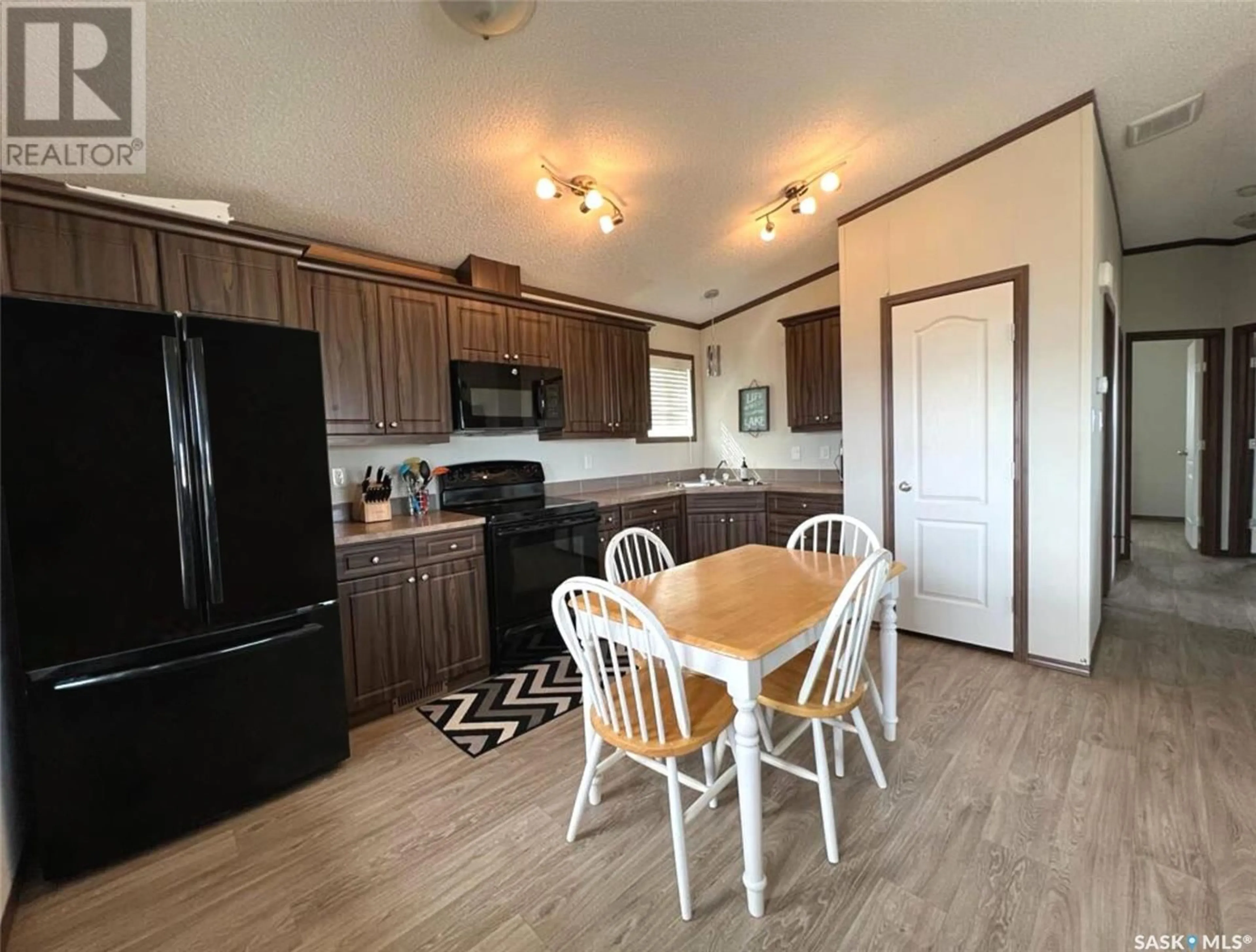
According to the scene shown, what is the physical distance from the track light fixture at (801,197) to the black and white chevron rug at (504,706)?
3048 mm

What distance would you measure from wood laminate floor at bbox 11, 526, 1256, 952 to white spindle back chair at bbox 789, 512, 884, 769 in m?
0.14

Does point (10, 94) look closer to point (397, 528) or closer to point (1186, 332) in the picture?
point (397, 528)

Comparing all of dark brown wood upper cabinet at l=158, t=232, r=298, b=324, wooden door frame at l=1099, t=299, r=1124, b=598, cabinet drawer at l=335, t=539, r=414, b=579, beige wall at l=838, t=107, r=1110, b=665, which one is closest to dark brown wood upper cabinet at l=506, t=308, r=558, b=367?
dark brown wood upper cabinet at l=158, t=232, r=298, b=324

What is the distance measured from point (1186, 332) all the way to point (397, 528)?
22.3ft

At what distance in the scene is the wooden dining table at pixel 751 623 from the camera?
1422 millimetres

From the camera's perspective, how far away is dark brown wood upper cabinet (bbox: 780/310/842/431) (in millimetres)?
4223

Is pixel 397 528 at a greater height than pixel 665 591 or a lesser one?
greater

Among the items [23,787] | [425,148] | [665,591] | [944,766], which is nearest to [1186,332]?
[944,766]

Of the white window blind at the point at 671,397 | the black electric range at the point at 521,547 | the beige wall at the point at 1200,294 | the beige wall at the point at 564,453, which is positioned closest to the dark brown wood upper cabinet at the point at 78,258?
the beige wall at the point at 564,453

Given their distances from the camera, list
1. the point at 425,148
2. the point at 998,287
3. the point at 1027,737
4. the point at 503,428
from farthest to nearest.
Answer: the point at 503,428
the point at 998,287
the point at 425,148
the point at 1027,737

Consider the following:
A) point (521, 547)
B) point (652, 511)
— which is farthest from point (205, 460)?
point (652, 511)

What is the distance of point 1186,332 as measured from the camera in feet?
15.7

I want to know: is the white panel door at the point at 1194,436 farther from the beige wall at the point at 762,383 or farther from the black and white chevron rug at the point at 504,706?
the black and white chevron rug at the point at 504,706

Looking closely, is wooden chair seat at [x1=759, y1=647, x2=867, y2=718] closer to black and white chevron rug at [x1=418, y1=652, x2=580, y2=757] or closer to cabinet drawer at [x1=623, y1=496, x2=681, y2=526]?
black and white chevron rug at [x1=418, y1=652, x2=580, y2=757]
